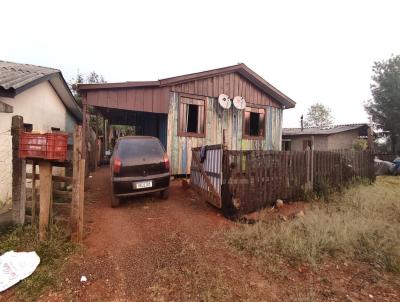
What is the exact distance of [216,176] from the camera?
5.76 meters

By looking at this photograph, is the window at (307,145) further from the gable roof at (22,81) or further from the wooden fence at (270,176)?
the gable roof at (22,81)

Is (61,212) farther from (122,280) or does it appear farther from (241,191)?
(241,191)

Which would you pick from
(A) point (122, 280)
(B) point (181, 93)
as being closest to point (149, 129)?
(B) point (181, 93)

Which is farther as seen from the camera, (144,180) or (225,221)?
(144,180)

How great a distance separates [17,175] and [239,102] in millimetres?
8508

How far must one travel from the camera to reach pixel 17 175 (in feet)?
13.6

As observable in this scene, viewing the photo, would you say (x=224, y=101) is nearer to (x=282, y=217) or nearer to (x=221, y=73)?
(x=221, y=73)

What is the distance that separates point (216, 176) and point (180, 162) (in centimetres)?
390

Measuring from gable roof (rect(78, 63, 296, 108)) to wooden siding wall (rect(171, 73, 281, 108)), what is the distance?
0.55 feet

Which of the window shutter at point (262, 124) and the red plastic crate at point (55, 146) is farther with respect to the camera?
the window shutter at point (262, 124)

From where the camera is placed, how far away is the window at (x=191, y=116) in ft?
31.0

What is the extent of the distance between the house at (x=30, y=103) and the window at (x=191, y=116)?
4.59 m

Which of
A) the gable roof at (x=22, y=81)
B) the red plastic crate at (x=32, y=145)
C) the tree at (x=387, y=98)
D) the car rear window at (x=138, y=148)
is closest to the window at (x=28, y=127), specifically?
the gable roof at (x=22, y=81)

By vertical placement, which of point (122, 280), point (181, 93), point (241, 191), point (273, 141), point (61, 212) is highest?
point (181, 93)
